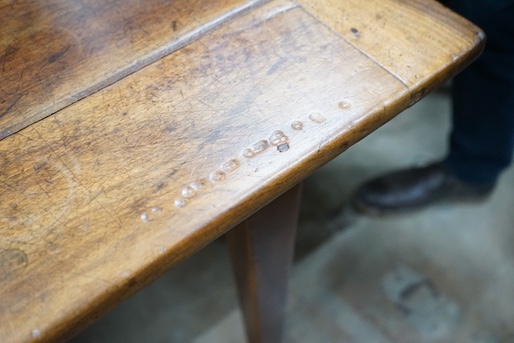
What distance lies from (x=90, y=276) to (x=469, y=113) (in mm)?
737

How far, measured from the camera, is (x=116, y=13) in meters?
0.50

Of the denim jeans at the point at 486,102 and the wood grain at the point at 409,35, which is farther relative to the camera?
the denim jeans at the point at 486,102

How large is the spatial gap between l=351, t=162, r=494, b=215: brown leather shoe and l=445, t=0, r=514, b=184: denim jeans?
4cm

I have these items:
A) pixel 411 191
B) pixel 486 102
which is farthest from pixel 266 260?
pixel 411 191

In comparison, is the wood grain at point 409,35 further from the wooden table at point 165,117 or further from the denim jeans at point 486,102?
the denim jeans at point 486,102

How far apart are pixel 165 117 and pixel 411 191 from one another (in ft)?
2.57

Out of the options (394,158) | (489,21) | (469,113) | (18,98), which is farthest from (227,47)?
(394,158)

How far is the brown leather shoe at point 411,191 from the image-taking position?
105 cm

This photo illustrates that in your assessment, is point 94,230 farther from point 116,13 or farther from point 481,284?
point 481,284

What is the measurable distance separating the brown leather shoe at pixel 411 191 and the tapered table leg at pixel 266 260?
0.40 metres

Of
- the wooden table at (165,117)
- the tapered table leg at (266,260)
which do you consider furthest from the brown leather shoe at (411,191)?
the wooden table at (165,117)

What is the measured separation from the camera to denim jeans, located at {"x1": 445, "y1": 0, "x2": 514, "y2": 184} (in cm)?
73

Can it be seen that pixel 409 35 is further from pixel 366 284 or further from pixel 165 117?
pixel 366 284

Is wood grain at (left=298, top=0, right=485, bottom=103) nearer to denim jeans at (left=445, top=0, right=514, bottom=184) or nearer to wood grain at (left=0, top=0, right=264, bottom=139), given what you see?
wood grain at (left=0, top=0, right=264, bottom=139)
